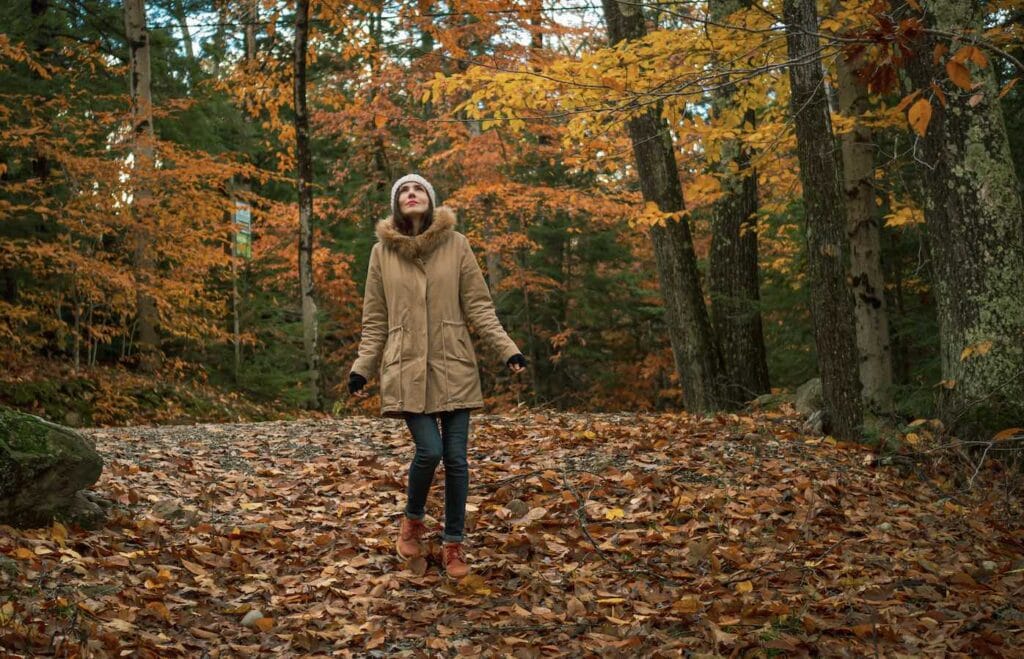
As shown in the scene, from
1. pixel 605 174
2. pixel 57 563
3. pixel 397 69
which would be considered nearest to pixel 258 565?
pixel 57 563

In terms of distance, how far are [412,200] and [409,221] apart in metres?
0.12

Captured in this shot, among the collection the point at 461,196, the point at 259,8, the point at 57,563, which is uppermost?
the point at 259,8

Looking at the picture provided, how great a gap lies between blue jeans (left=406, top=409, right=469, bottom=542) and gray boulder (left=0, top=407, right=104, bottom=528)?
2012mm

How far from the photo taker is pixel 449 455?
4.96 m

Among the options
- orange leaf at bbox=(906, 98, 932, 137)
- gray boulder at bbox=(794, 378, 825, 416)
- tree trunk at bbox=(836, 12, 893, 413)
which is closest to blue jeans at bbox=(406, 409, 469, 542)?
orange leaf at bbox=(906, 98, 932, 137)

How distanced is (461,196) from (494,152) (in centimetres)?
113

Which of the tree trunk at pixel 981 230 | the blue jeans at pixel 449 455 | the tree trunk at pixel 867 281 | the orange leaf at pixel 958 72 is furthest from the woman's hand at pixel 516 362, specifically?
the tree trunk at pixel 867 281

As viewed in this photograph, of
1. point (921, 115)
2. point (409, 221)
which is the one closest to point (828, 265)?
point (409, 221)

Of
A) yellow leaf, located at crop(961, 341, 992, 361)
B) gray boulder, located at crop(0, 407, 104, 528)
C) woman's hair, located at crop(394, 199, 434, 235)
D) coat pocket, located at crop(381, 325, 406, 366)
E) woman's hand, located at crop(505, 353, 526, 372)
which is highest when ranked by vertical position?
woman's hair, located at crop(394, 199, 434, 235)

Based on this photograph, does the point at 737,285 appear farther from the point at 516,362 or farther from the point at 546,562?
the point at 516,362

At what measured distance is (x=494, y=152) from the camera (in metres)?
17.8

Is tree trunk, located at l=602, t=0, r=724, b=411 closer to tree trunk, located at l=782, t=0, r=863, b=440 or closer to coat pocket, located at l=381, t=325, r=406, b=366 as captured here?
tree trunk, located at l=782, t=0, r=863, b=440

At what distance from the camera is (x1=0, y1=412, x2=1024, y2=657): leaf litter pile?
160 inches

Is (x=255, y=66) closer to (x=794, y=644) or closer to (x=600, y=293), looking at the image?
(x=600, y=293)
